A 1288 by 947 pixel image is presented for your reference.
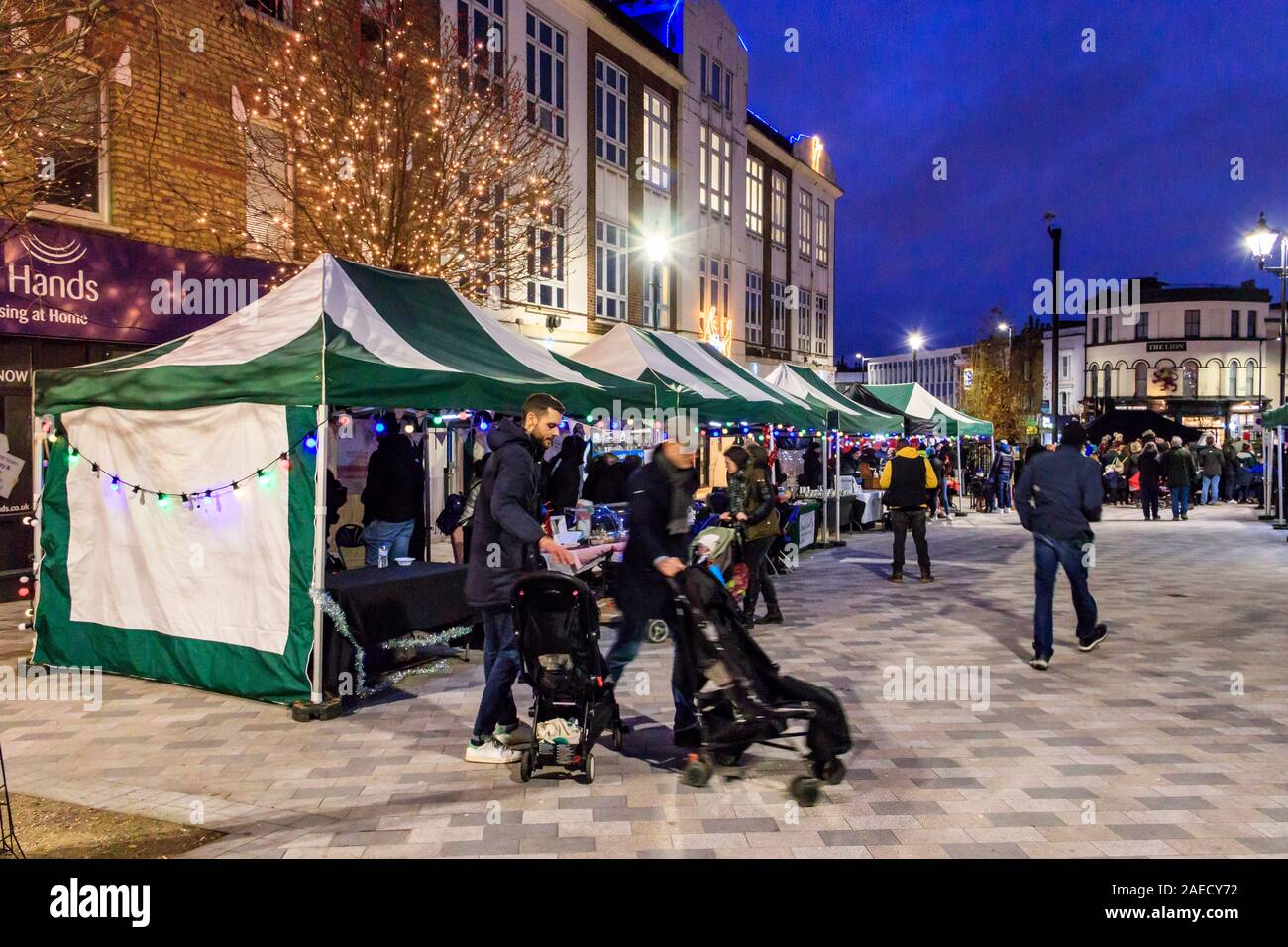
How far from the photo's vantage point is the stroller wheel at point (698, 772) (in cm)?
502

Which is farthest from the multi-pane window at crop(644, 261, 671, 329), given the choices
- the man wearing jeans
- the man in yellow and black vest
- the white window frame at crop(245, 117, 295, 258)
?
the man wearing jeans

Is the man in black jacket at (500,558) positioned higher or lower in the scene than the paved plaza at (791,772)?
higher

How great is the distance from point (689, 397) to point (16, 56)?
26.5ft

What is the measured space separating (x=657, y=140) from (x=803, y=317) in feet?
47.4

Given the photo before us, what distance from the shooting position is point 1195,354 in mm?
72750

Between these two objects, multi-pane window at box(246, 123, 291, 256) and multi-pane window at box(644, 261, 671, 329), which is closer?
multi-pane window at box(246, 123, 291, 256)

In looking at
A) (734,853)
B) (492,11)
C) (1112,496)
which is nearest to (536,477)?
(734,853)

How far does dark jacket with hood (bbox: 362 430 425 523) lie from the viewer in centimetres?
941

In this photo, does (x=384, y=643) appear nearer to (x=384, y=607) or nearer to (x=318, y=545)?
(x=384, y=607)

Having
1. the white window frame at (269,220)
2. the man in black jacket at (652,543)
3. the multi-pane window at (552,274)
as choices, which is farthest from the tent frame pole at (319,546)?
the multi-pane window at (552,274)

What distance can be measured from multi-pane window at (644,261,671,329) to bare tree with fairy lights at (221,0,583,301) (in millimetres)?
11831

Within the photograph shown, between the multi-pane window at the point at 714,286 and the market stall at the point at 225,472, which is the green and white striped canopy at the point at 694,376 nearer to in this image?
the market stall at the point at 225,472

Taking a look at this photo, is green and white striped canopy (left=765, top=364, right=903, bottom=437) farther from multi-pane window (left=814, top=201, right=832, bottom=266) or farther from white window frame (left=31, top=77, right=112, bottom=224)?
multi-pane window (left=814, top=201, right=832, bottom=266)

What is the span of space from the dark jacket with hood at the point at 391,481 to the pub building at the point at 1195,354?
73597 mm
